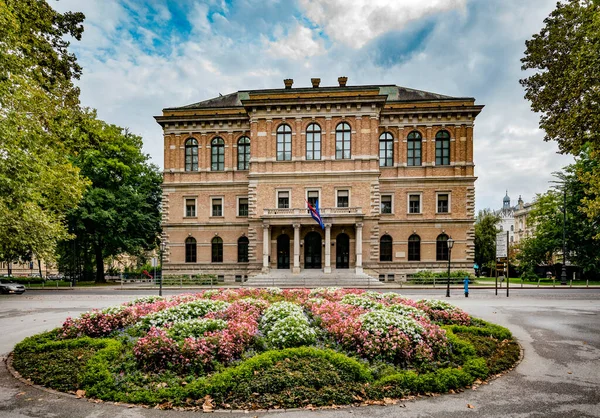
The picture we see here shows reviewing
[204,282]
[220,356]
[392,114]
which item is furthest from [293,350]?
[392,114]

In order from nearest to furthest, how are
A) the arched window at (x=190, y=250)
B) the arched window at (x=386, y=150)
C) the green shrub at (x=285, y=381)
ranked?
1. the green shrub at (x=285, y=381)
2. the arched window at (x=386, y=150)
3. the arched window at (x=190, y=250)

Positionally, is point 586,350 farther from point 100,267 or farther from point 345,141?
point 100,267

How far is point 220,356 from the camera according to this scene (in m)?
8.27

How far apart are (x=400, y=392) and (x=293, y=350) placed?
88.6 inches

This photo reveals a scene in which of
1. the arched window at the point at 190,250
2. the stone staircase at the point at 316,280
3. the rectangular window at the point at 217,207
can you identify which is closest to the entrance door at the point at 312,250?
the stone staircase at the point at 316,280

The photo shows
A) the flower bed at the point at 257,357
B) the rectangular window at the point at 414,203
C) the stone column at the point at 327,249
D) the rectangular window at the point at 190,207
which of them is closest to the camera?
the flower bed at the point at 257,357

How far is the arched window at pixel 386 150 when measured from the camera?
39.8 metres

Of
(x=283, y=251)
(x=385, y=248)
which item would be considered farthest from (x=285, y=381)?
(x=385, y=248)

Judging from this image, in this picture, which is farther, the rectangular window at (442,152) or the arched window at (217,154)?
the arched window at (217,154)

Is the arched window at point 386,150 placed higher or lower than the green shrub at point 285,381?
higher

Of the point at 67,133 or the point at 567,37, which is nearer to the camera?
the point at 567,37

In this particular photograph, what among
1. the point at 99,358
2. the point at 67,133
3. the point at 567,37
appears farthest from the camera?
the point at 67,133

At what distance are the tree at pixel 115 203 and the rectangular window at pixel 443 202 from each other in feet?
98.8

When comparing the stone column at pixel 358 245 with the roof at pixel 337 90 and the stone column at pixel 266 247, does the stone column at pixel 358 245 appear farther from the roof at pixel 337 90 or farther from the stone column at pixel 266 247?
the roof at pixel 337 90
